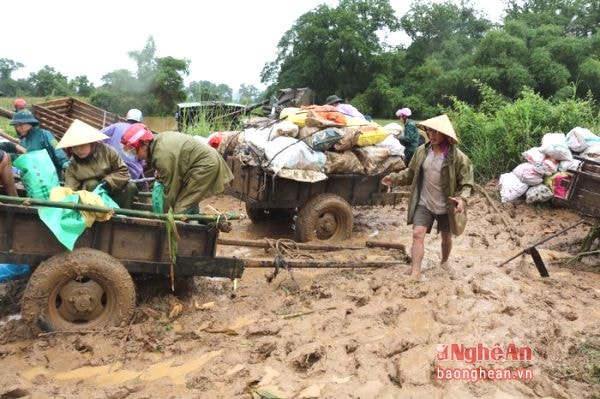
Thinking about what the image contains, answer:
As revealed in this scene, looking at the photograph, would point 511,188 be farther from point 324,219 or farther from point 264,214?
point 264,214

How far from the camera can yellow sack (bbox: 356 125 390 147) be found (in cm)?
657

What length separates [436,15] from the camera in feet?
91.5

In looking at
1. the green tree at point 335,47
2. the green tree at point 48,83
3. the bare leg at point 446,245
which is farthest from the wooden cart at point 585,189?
the green tree at point 48,83

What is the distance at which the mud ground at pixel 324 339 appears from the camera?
10.2 ft

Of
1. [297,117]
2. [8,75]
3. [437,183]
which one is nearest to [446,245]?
[437,183]

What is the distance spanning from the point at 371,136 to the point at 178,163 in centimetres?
301

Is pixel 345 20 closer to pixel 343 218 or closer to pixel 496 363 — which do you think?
pixel 343 218

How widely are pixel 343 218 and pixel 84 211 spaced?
11.9 ft

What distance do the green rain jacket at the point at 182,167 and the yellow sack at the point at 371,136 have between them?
2504 mm

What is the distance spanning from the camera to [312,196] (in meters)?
6.52

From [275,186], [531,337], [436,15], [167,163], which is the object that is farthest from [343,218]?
[436,15]

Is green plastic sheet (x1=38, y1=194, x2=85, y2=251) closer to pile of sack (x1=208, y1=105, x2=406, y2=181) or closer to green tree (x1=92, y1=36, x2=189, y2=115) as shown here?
pile of sack (x1=208, y1=105, x2=406, y2=181)

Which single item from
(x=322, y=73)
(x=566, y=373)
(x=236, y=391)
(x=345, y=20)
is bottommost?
(x=236, y=391)

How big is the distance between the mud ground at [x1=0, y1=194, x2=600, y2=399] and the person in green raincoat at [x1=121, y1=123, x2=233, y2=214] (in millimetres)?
863
